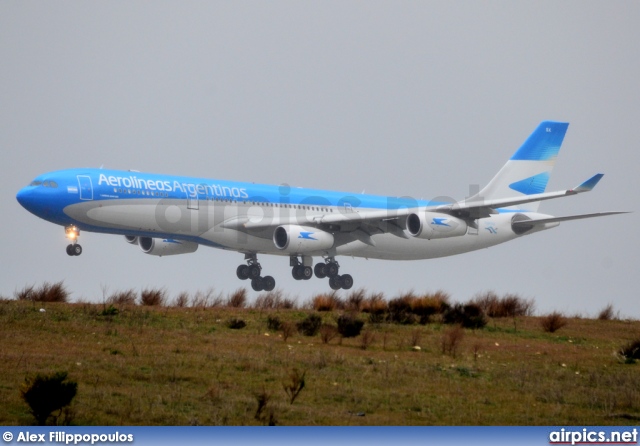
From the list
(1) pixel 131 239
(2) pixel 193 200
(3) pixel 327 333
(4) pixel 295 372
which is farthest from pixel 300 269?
(4) pixel 295 372

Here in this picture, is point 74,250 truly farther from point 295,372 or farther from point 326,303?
point 295,372

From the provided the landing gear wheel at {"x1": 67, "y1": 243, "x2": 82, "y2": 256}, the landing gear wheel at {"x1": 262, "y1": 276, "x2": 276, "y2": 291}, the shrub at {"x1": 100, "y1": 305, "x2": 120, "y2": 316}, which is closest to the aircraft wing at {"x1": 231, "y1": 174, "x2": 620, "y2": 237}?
the landing gear wheel at {"x1": 262, "y1": 276, "x2": 276, "y2": 291}

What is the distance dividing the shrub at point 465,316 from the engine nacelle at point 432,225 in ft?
23.0

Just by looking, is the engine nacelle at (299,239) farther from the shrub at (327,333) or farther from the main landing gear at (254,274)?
the shrub at (327,333)

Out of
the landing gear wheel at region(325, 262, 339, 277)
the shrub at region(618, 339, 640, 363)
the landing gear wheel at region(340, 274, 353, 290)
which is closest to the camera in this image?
the shrub at region(618, 339, 640, 363)

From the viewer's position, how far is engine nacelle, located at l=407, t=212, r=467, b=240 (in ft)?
138

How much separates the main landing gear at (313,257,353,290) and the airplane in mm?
48

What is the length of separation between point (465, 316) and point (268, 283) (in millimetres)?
16707

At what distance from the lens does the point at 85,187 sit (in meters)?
38.7

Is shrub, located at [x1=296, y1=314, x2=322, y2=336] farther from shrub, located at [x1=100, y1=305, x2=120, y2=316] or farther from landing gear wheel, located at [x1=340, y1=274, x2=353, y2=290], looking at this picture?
landing gear wheel, located at [x1=340, y1=274, x2=353, y2=290]

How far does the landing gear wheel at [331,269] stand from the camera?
47.4m

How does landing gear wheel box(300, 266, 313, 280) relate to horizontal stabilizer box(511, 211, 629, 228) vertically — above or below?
below

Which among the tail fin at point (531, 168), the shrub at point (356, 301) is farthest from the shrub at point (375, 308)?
the tail fin at point (531, 168)

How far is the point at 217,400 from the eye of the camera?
18.6 metres
